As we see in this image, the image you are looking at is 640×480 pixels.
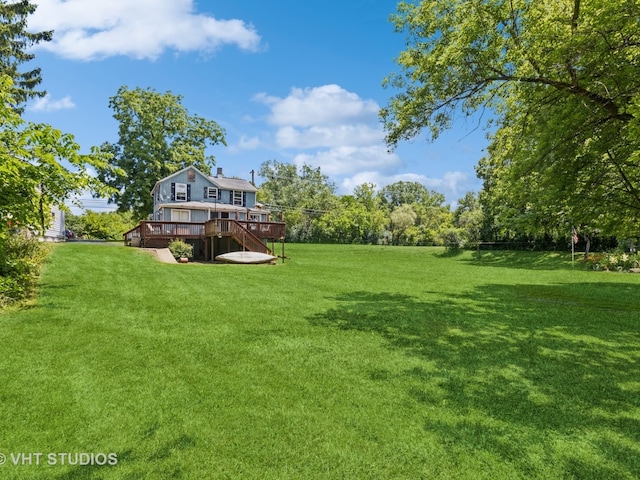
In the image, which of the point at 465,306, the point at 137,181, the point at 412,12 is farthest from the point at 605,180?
the point at 137,181

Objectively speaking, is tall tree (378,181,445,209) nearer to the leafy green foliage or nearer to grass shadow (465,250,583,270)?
grass shadow (465,250,583,270)

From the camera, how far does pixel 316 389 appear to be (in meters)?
4.15

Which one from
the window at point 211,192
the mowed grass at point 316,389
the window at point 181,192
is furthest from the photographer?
the window at point 211,192

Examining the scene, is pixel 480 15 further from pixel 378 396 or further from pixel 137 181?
pixel 137 181

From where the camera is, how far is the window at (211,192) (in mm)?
31438

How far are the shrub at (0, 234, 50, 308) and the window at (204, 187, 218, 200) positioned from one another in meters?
19.1

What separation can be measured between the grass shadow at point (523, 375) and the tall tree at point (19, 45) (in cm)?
2297

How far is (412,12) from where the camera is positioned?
→ 8258 millimetres

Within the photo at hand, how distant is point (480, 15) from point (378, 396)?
23.5 ft

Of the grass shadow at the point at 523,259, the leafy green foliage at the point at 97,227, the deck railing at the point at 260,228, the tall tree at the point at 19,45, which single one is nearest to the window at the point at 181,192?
the deck railing at the point at 260,228

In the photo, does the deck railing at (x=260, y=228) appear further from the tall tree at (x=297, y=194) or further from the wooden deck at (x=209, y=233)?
the tall tree at (x=297, y=194)

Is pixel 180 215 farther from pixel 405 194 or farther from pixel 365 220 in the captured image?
pixel 405 194

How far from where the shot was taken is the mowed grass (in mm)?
2918

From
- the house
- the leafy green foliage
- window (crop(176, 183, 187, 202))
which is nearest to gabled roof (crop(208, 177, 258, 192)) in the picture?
the house
